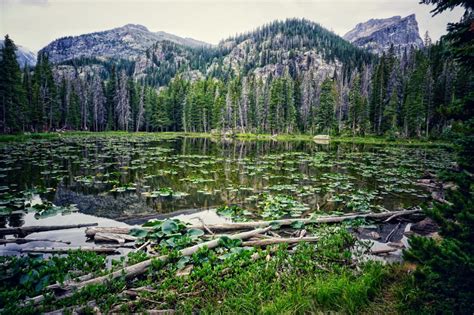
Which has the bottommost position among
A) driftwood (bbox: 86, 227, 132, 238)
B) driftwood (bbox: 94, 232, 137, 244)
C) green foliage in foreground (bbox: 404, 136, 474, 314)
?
driftwood (bbox: 94, 232, 137, 244)

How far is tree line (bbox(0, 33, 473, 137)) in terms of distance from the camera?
57531 mm

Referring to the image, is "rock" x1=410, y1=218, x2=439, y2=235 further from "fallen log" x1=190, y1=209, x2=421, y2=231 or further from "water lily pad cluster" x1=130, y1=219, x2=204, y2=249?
"water lily pad cluster" x1=130, y1=219, x2=204, y2=249

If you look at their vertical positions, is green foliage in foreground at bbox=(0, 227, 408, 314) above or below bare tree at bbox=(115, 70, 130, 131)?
below

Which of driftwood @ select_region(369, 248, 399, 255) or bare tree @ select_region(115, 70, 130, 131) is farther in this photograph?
→ bare tree @ select_region(115, 70, 130, 131)

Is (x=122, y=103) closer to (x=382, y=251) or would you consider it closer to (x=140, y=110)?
(x=140, y=110)

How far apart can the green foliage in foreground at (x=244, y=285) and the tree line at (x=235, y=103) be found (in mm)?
55318

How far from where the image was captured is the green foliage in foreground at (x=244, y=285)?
4.18 metres

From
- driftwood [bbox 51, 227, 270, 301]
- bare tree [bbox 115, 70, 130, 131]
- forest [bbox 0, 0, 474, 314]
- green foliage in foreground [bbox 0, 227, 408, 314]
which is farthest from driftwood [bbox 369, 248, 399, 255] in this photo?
bare tree [bbox 115, 70, 130, 131]

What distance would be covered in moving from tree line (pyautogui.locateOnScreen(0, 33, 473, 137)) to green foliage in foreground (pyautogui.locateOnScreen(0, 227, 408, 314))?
55318 mm

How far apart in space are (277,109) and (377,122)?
98.1ft

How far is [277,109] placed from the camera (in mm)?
80188

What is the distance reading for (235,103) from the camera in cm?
8762

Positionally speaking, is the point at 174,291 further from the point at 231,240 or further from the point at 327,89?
the point at 327,89

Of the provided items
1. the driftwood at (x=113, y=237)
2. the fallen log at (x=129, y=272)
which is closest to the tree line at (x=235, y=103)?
the driftwood at (x=113, y=237)
